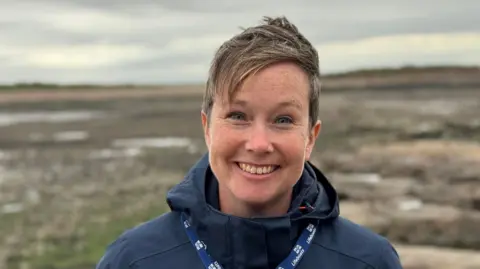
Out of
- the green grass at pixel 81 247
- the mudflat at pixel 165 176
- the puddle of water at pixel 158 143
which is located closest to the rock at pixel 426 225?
the mudflat at pixel 165 176

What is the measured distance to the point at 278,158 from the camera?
7.98 feet

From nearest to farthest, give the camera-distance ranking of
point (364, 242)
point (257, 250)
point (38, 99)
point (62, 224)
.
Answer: point (257, 250) → point (364, 242) → point (62, 224) → point (38, 99)

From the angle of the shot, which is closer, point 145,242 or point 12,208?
point 145,242

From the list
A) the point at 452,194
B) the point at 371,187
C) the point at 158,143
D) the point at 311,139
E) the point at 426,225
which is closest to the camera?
the point at 311,139

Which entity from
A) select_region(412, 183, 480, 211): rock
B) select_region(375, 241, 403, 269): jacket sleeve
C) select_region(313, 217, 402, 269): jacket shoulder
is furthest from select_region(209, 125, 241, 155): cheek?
select_region(412, 183, 480, 211): rock

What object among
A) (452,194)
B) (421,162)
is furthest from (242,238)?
(421,162)

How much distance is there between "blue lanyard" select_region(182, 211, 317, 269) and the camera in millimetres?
2379

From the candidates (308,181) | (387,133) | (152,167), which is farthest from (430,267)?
(387,133)

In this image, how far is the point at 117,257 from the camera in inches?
99.0

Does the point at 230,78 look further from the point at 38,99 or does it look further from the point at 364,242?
the point at 38,99

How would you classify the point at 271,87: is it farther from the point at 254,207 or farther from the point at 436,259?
the point at 436,259

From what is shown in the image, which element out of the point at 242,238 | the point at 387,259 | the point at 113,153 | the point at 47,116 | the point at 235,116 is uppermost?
the point at 235,116

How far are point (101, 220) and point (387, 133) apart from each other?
52.1ft

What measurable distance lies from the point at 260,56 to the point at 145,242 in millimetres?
739
